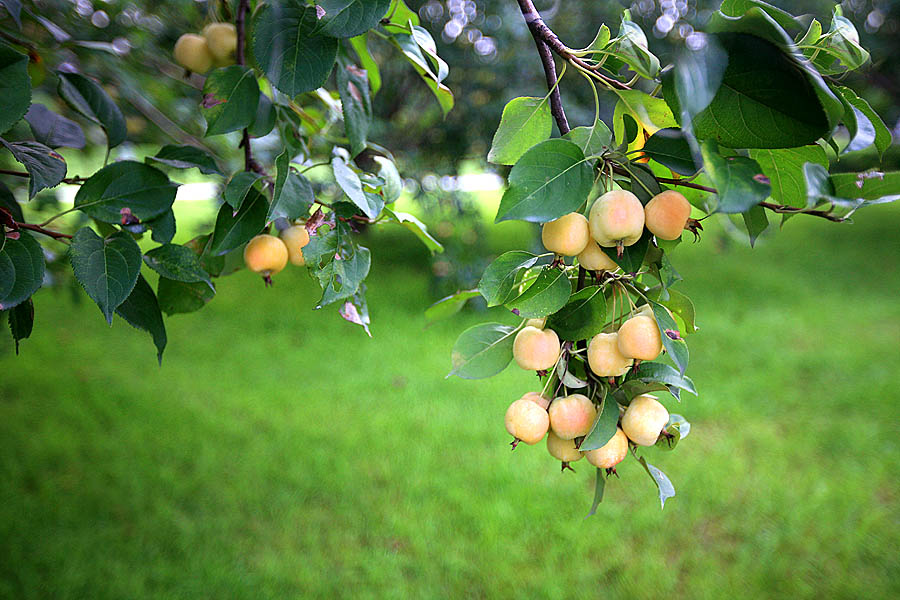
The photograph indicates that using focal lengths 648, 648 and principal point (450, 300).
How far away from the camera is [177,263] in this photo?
59cm

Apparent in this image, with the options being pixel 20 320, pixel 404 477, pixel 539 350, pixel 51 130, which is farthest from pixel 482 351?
pixel 404 477

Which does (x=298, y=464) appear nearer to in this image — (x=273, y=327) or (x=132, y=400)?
(x=132, y=400)

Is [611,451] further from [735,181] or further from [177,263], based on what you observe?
[177,263]

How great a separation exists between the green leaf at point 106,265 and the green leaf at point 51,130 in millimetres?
190

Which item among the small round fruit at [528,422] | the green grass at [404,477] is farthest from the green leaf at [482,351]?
the green grass at [404,477]

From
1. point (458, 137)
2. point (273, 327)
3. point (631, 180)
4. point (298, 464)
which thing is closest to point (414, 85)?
point (458, 137)

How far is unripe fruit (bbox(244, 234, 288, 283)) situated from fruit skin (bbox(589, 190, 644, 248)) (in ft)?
1.12

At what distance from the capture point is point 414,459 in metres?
2.09

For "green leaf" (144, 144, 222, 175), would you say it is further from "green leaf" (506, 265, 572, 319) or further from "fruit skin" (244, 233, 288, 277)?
"green leaf" (506, 265, 572, 319)

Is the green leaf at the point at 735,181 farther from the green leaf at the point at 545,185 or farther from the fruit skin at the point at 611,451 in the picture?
the fruit skin at the point at 611,451

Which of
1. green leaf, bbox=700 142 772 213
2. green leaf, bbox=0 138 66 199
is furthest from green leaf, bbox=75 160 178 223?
green leaf, bbox=700 142 772 213

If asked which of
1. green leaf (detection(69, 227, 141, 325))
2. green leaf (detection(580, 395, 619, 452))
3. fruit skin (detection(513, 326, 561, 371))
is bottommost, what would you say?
green leaf (detection(580, 395, 619, 452))

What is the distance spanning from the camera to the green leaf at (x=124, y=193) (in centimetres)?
59

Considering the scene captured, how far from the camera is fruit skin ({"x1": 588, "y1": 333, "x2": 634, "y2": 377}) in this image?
0.50m
